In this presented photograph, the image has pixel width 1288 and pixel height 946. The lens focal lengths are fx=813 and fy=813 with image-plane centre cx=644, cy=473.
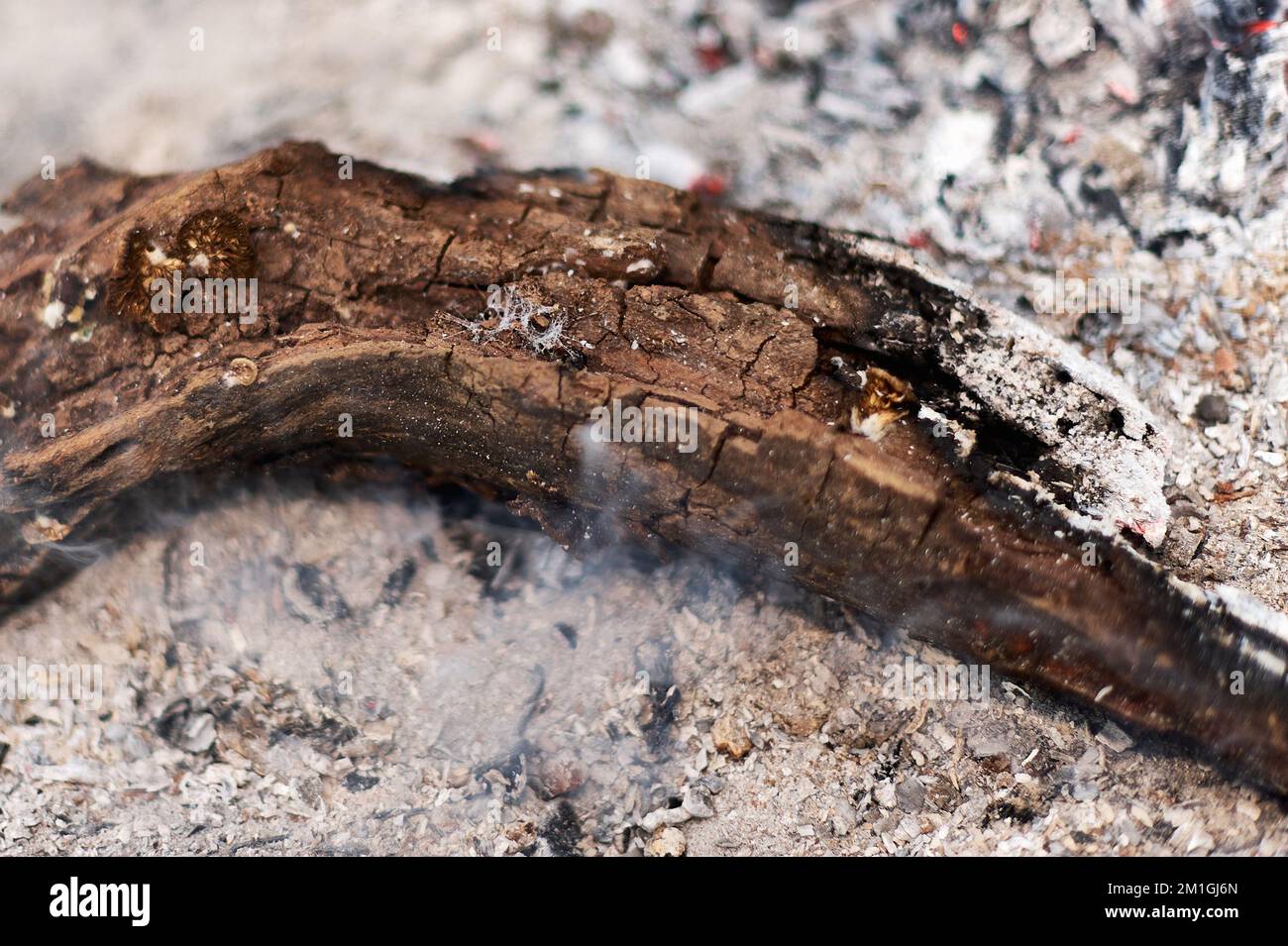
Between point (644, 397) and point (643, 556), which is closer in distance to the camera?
point (644, 397)

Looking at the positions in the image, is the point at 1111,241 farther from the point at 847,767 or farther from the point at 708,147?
the point at 847,767

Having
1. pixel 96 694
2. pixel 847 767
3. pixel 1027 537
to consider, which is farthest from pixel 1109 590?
pixel 96 694

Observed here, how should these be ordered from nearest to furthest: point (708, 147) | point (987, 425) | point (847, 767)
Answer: point (987, 425) < point (847, 767) < point (708, 147)

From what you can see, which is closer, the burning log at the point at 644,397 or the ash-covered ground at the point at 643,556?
the burning log at the point at 644,397

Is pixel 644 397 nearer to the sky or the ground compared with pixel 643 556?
nearer to the sky

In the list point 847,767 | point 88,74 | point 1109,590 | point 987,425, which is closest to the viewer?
point 1109,590

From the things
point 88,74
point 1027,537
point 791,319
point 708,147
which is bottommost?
point 1027,537
